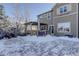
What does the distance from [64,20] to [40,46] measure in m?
0.69

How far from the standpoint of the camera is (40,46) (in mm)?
4055

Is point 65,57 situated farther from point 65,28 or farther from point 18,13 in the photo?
point 18,13

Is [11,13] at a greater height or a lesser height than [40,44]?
greater

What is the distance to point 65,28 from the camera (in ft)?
13.5

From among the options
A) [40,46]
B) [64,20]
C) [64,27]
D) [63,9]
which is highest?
[63,9]

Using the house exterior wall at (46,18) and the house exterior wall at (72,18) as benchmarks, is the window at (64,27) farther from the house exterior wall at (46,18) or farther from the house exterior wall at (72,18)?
the house exterior wall at (46,18)

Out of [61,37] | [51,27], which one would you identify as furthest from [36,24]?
[61,37]

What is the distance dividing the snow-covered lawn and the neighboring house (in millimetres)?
140

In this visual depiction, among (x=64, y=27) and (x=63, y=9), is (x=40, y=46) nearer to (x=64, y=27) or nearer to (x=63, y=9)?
(x=64, y=27)

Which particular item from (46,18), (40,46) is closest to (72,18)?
(46,18)

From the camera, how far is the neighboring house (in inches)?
159

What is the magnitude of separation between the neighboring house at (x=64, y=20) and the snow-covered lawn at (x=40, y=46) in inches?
Result: 5.5

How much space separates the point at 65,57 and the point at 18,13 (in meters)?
1.23

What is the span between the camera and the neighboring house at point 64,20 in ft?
13.2
